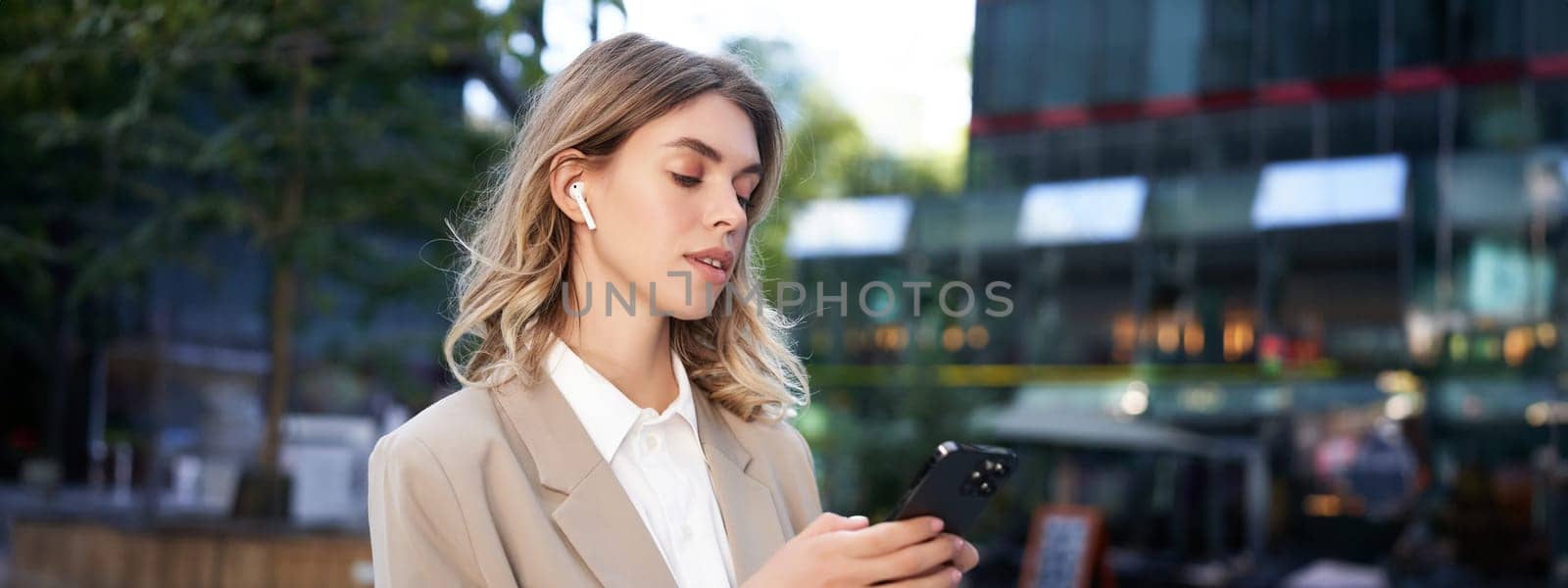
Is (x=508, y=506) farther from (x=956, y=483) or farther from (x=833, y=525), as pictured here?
(x=956, y=483)

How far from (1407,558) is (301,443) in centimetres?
863

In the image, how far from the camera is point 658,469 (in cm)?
162

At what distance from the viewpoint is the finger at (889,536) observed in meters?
1.27

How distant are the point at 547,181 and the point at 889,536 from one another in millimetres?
573

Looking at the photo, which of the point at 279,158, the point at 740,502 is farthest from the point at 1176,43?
the point at 740,502

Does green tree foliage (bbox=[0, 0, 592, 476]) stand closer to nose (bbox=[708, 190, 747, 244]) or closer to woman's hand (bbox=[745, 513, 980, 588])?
nose (bbox=[708, 190, 747, 244])

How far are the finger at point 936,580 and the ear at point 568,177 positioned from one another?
1.75 ft

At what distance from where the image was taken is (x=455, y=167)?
26.0ft

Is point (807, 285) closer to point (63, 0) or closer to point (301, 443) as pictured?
point (301, 443)

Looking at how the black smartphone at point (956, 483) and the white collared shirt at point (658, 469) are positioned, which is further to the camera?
the white collared shirt at point (658, 469)

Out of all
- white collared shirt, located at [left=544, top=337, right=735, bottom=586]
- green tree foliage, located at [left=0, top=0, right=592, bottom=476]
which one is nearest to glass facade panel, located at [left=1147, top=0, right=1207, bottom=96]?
green tree foliage, located at [left=0, top=0, right=592, bottom=476]

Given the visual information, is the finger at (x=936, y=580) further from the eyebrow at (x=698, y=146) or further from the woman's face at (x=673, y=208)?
the eyebrow at (x=698, y=146)

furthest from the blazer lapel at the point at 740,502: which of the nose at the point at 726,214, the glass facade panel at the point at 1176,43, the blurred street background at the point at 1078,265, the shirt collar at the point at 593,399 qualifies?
the glass facade panel at the point at 1176,43

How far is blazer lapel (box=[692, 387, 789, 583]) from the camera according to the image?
160 cm
